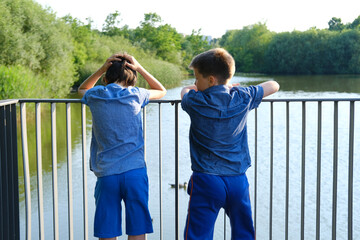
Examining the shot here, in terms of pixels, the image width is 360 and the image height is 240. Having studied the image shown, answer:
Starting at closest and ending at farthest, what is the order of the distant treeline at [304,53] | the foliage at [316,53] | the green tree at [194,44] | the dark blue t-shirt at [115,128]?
the dark blue t-shirt at [115,128], the foliage at [316,53], the distant treeline at [304,53], the green tree at [194,44]

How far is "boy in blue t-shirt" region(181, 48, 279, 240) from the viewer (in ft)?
6.08

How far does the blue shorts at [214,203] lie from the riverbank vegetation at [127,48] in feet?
41.1

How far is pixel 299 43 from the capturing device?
46.5 metres

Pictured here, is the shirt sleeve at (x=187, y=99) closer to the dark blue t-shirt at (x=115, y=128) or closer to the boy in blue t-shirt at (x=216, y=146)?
the boy in blue t-shirt at (x=216, y=146)

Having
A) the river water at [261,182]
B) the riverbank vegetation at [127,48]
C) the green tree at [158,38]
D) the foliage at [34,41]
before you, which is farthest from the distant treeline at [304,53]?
the foliage at [34,41]

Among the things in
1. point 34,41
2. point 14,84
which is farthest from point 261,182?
point 34,41

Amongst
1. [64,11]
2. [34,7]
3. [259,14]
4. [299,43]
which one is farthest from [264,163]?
[259,14]

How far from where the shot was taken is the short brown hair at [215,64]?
1.84m

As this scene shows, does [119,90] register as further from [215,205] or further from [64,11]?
[64,11]

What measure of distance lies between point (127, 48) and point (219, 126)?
35.6 meters

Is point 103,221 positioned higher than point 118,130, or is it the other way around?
point 118,130

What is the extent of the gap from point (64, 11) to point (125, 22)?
10.8 metres

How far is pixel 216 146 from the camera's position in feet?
6.11

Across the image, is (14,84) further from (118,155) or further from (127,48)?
(127,48)
